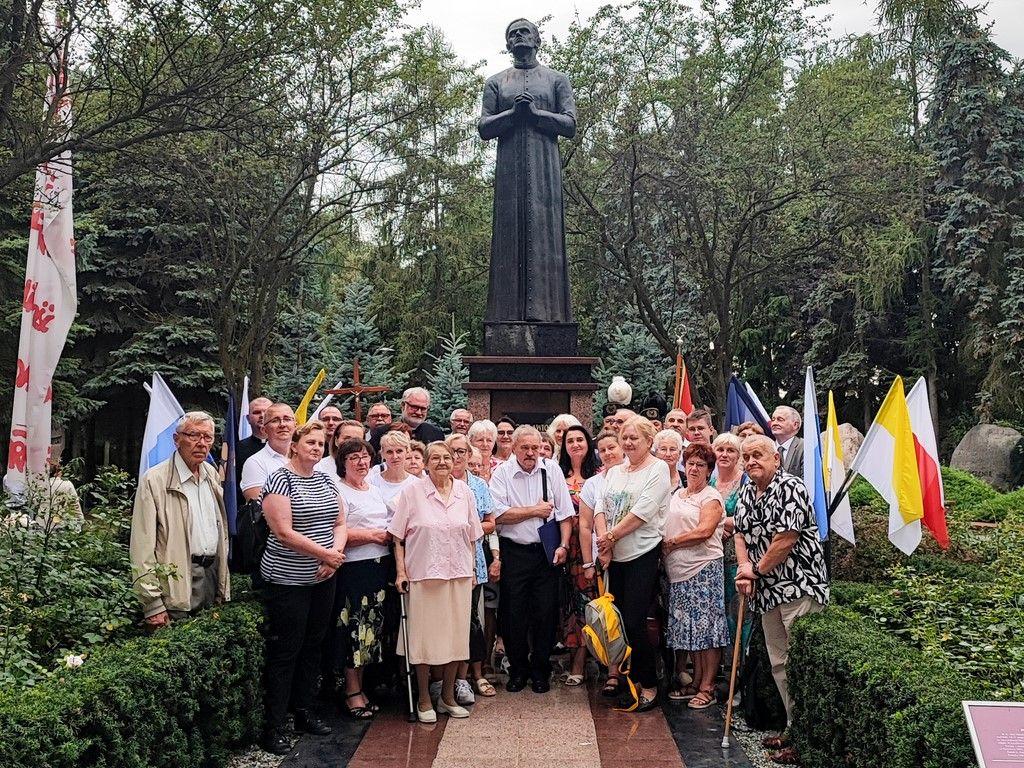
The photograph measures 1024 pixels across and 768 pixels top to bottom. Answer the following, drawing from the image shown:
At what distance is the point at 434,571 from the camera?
648 cm

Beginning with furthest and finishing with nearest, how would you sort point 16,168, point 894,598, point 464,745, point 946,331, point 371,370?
point 946,331
point 371,370
point 16,168
point 894,598
point 464,745

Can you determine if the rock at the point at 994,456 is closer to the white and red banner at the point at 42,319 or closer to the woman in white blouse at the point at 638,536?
the woman in white blouse at the point at 638,536

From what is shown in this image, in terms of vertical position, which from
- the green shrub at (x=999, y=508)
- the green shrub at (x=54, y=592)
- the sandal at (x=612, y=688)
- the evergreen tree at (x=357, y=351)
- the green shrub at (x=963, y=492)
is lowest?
the sandal at (x=612, y=688)

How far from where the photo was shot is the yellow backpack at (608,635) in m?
6.75

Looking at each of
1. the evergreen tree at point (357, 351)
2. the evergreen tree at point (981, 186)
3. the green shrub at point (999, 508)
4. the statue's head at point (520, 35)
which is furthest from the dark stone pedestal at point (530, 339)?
the evergreen tree at point (981, 186)

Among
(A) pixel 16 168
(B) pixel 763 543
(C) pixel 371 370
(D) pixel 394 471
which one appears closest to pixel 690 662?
(B) pixel 763 543

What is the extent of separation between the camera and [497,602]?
7.50m

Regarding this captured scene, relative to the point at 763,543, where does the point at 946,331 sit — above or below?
above

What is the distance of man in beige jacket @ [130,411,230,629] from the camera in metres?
5.59

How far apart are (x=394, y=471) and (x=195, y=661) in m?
2.12

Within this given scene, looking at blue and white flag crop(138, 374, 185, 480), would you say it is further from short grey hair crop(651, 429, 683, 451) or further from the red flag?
the red flag

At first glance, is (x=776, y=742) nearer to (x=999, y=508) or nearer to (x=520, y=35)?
(x=999, y=508)

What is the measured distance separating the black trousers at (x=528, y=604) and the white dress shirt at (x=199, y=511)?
2.08m

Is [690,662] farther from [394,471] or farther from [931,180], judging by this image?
[931,180]
